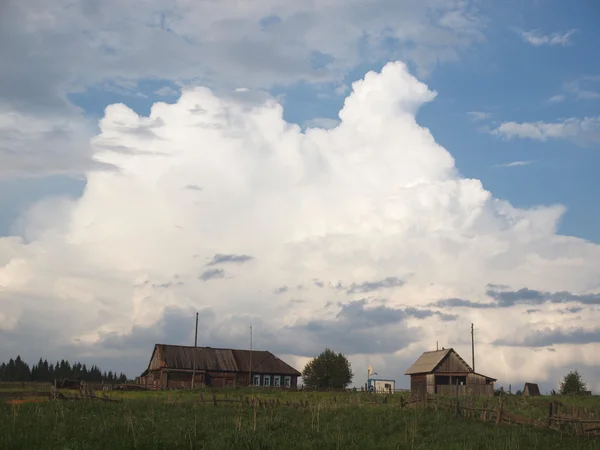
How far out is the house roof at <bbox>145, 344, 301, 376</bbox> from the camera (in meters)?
77.2

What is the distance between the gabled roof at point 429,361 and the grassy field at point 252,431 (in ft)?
135

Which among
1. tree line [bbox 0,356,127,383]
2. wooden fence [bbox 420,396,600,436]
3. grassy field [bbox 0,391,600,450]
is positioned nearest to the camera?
grassy field [bbox 0,391,600,450]

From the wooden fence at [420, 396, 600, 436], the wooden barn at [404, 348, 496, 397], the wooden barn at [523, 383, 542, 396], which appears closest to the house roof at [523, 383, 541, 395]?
the wooden barn at [523, 383, 542, 396]

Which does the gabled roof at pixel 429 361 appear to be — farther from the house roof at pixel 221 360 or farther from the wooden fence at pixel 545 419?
the wooden fence at pixel 545 419

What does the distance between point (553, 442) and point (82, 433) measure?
1787 cm

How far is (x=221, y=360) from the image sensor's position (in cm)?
8125

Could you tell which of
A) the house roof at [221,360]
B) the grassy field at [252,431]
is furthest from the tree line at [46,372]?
the grassy field at [252,431]

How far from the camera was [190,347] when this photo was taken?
8038 cm

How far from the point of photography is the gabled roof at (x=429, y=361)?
74394 mm

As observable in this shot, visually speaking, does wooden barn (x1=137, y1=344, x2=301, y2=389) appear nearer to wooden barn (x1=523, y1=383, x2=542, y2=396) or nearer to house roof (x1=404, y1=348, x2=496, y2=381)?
house roof (x1=404, y1=348, x2=496, y2=381)

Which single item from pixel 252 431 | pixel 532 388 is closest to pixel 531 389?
pixel 532 388

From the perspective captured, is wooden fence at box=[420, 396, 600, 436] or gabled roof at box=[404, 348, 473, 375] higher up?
gabled roof at box=[404, 348, 473, 375]

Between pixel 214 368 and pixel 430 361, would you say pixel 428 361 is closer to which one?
pixel 430 361

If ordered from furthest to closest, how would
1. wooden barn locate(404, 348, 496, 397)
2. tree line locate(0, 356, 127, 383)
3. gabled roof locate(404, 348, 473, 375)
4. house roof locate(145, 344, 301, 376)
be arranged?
tree line locate(0, 356, 127, 383) → house roof locate(145, 344, 301, 376) → gabled roof locate(404, 348, 473, 375) → wooden barn locate(404, 348, 496, 397)
